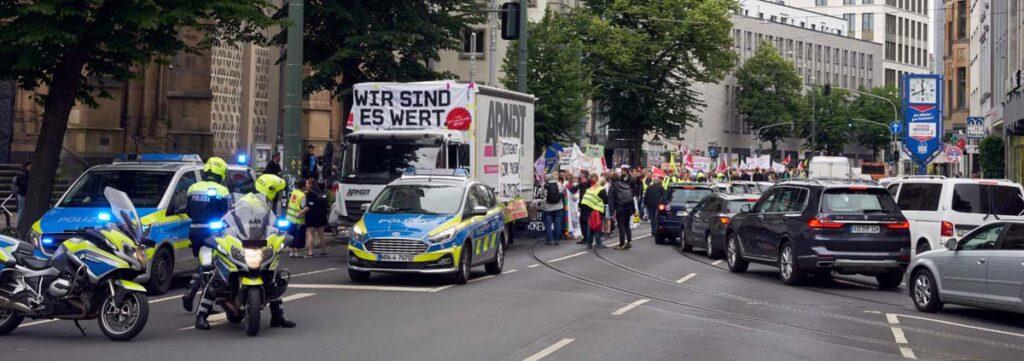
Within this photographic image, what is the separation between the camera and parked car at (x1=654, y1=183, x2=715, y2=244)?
31.6 m

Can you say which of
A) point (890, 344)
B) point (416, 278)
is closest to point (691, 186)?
point (416, 278)

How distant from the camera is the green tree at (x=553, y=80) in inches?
1852

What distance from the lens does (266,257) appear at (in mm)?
12984

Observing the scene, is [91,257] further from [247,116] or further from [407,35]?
[247,116]

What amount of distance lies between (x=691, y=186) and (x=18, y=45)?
17247 mm

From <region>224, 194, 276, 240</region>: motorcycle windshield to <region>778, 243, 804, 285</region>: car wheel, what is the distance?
1018 cm

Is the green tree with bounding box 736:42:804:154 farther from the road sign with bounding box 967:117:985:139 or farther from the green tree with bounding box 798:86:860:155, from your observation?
the road sign with bounding box 967:117:985:139

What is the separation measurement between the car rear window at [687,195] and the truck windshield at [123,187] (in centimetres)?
1625

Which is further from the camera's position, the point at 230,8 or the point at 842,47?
the point at 842,47

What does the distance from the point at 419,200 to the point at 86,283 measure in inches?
313

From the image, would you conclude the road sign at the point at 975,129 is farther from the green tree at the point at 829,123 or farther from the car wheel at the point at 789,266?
the green tree at the point at 829,123

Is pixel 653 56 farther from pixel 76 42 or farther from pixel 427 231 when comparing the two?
pixel 427 231

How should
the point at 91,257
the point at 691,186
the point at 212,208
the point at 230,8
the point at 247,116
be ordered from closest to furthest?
the point at 91,257 < the point at 212,208 < the point at 230,8 < the point at 691,186 < the point at 247,116

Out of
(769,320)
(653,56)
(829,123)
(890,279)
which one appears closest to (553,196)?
(890,279)
